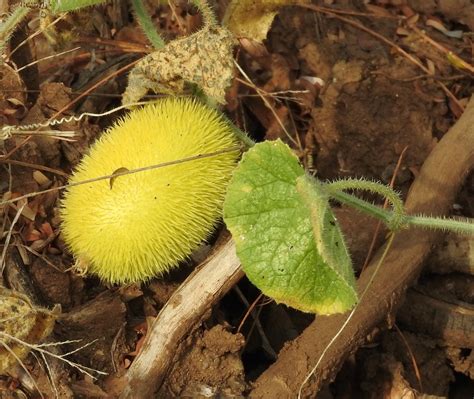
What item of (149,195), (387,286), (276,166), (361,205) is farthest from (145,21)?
(387,286)

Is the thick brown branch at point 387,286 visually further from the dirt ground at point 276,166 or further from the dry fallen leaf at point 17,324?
the dry fallen leaf at point 17,324

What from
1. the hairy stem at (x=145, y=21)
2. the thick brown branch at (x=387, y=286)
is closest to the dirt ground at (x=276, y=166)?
the thick brown branch at (x=387, y=286)

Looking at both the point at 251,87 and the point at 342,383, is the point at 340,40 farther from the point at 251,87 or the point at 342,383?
the point at 342,383

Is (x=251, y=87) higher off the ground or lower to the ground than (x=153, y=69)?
lower

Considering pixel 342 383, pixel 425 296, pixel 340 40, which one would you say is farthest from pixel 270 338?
pixel 340 40

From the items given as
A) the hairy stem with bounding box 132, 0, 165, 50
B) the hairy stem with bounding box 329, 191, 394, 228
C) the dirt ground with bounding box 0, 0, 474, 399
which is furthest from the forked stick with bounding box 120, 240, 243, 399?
the hairy stem with bounding box 132, 0, 165, 50

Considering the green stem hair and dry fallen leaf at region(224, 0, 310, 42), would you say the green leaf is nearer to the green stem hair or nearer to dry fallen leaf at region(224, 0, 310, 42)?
the green stem hair

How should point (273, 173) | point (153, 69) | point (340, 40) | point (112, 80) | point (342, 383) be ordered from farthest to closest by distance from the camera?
point (340, 40), point (112, 80), point (342, 383), point (153, 69), point (273, 173)

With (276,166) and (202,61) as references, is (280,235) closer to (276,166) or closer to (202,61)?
(276,166)
